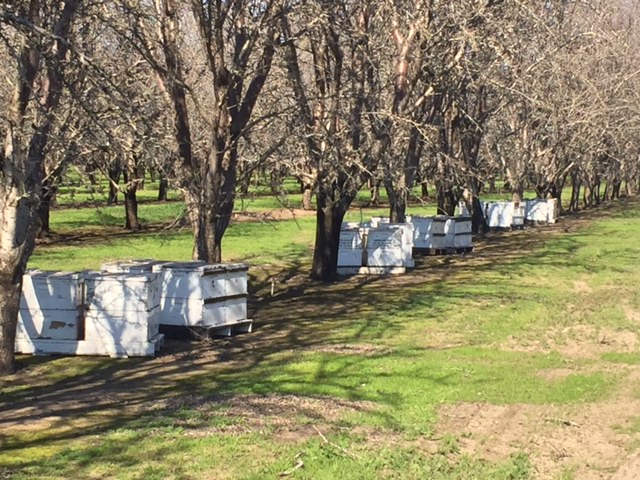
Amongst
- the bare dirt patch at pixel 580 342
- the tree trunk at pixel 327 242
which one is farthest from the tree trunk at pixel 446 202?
the bare dirt patch at pixel 580 342

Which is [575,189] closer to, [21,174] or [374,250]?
[374,250]

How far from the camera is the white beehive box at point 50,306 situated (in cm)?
1210

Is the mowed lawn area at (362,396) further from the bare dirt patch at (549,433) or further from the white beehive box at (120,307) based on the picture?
the white beehive box at (120,307)

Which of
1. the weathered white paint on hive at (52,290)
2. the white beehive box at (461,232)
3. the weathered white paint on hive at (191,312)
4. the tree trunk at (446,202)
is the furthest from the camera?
the tree trunk at (446,202)

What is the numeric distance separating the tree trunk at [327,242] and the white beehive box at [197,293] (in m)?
7.31

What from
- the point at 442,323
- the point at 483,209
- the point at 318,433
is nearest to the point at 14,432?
the point at 318,433

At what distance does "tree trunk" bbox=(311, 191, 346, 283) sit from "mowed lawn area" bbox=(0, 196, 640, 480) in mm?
1638

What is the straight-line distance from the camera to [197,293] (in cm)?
1296

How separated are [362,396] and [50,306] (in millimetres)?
4582

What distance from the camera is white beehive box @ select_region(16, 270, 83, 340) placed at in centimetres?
1210

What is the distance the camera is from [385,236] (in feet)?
72.8

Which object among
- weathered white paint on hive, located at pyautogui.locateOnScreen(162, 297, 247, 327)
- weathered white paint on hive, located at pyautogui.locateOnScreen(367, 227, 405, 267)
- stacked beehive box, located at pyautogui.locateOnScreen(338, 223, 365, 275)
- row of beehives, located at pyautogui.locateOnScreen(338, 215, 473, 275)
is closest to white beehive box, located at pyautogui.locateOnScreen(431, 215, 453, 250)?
row of beehives, located at pyautogui.locateOnScreen(338, 215, 473, 275)

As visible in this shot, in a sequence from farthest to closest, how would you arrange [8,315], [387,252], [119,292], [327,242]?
[387,252]
[327,242]
[119,292]
[8,315]

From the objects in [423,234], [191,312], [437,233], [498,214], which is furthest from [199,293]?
[498,214]
